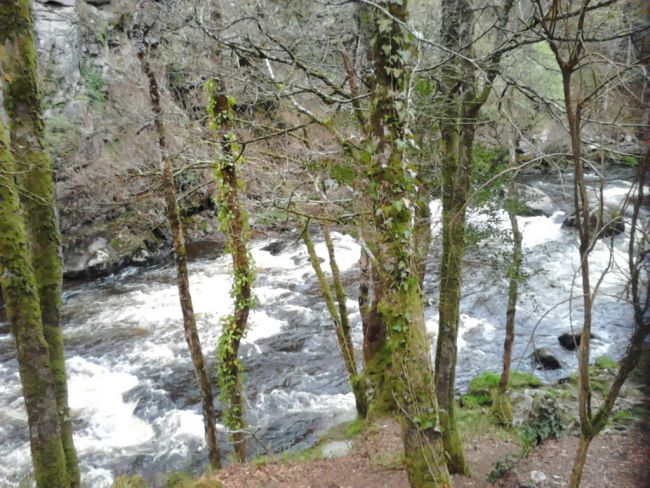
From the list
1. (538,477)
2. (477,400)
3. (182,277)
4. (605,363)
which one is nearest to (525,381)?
(477,400)

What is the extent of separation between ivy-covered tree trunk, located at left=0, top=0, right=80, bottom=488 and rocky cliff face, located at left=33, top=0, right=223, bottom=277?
7.17m

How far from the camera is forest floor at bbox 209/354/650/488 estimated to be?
18.1 ft

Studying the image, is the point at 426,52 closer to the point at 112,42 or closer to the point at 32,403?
the point at 32,403

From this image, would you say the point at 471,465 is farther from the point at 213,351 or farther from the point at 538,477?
the point at 213,351

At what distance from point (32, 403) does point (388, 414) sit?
5635 mm

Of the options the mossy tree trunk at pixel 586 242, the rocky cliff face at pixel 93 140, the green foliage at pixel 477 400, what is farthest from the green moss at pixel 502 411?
the rocky cliff face at pixel 93 140

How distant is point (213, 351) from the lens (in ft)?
39.8

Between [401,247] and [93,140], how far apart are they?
15.6 m

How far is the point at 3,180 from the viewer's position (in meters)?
4.15

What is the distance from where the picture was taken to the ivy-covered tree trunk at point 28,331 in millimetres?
4266

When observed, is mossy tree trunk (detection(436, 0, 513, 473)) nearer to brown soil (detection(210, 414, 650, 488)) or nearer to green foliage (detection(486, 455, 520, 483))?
green foliage (detection(486, 455, 520, 483))

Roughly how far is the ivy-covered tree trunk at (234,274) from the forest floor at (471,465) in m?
0.90

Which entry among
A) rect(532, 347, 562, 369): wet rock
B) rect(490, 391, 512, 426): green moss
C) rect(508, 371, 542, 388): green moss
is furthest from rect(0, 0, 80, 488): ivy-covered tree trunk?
rect(532, 347, 562, 369): wet rock

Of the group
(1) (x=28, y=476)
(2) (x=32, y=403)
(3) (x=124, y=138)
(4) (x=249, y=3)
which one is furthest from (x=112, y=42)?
(2) (x=32, y=403)
